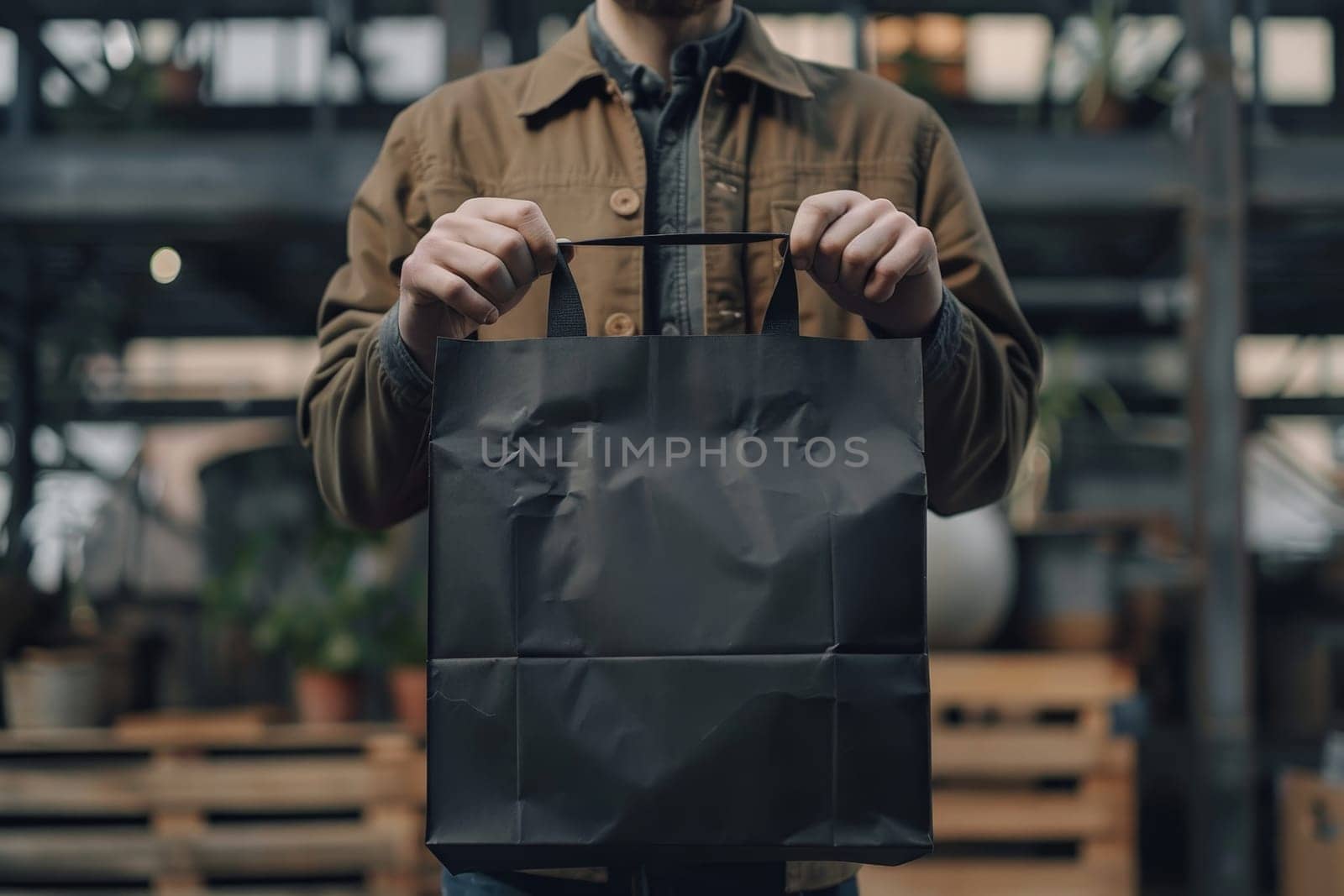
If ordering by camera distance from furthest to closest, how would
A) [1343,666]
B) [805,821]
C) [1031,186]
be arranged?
[1343,666], [1031,186], [805,821]

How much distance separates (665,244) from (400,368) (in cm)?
21

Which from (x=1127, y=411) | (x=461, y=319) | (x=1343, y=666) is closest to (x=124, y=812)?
(x=461, y=319)

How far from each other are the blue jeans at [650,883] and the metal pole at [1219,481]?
258 centimetres

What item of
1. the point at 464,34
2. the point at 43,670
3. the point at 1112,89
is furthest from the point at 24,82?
the point at 1112,89

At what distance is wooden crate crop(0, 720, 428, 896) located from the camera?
2.94 metres

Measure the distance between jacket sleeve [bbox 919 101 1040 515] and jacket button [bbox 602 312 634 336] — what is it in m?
0.23

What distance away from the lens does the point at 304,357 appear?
23.0 feet

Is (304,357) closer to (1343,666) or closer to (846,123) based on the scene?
(1343,666)

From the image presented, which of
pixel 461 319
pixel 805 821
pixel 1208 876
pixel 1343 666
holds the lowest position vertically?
pixel 1208 876

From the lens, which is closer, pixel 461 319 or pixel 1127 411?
pixel 461 319

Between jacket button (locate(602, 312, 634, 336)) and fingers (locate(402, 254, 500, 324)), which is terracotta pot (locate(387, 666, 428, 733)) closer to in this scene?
jacket button (locate(602, 312, 634, 336))

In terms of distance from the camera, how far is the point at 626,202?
95cm

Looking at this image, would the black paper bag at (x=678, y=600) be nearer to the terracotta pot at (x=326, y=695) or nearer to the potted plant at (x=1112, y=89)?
the terracotta pot at (x=326, y=695)

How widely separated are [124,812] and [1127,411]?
512 cm
